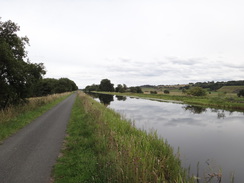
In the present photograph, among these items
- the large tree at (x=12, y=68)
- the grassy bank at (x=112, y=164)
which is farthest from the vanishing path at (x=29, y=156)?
the large tree at (x=12, y=68)

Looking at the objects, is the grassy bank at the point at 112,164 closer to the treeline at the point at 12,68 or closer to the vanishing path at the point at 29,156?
the vanishing path at the point at 29,156

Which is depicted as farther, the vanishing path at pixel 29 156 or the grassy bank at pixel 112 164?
the vanishing path at pixel 29 156

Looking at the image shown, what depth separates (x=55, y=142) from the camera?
9.42 metres

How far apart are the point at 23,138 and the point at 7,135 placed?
1239 millimetres

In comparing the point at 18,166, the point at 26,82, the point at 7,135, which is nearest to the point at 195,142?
the point at 18,166

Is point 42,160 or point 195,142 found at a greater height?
point 42,160

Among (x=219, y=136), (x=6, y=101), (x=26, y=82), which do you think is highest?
(x=26, y=82)

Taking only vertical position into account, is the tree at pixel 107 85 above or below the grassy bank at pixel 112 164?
above

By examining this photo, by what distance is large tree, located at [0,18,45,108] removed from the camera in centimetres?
1536

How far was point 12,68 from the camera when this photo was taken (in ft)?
52.1

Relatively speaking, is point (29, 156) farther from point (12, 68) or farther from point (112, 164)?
point (12, 68)

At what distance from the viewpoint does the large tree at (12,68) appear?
15.4 metres

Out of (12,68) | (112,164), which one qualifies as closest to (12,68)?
(12,68)

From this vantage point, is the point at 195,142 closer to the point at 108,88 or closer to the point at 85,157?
the point at 85,157
